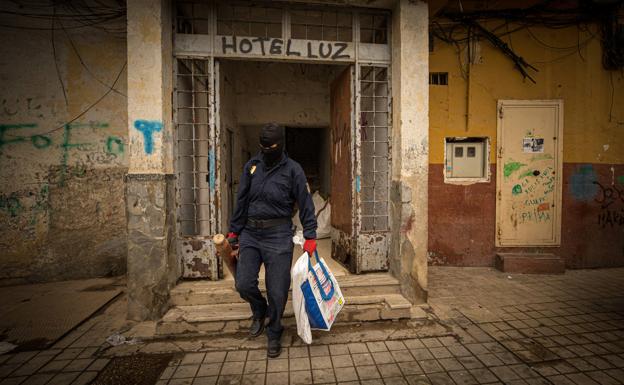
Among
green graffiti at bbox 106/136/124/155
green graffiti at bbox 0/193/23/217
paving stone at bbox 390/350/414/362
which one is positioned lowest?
paving stone at bbox 390/350/414/362

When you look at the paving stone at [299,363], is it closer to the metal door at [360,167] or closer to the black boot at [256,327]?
the black boot at [256,327]

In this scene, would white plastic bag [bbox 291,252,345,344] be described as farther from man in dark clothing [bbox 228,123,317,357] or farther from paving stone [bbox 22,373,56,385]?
paving stone [bbox 22,373,56,385]

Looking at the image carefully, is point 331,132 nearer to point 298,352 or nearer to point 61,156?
point 298,352

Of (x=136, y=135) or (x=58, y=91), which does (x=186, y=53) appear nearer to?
(x=136, y=135)

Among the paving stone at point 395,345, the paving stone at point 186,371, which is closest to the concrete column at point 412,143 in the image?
the paving stone at point 395,345

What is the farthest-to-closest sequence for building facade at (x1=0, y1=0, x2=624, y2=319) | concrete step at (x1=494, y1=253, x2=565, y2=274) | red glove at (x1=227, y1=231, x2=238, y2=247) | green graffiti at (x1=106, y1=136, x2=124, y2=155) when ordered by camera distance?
concrete step at (x1=494, y1=253, x2=565, y2=274) → green graffiti at (x1=106, y1=136, x2=124, y2=155) → building facade at (x1=0, y1=0, x2=624, y2=319) → red glove at (x1=227, y1=231, x2=238, y2=247)

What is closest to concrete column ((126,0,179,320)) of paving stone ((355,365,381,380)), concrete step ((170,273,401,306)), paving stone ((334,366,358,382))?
concrete step ((170,273,401,306))

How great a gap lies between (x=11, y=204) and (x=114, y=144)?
176 centimetres

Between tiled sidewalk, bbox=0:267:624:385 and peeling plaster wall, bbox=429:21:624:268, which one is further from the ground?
peeling plaster wall, bbox=429:21:624:268

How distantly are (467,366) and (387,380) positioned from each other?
791 mm

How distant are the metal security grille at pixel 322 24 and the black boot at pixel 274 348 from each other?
3.69 meters

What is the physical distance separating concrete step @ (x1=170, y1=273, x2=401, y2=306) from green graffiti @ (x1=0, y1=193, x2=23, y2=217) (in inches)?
126

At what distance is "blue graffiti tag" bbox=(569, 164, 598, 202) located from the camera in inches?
221

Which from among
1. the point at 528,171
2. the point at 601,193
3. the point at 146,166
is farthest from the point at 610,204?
the point at 146,166
